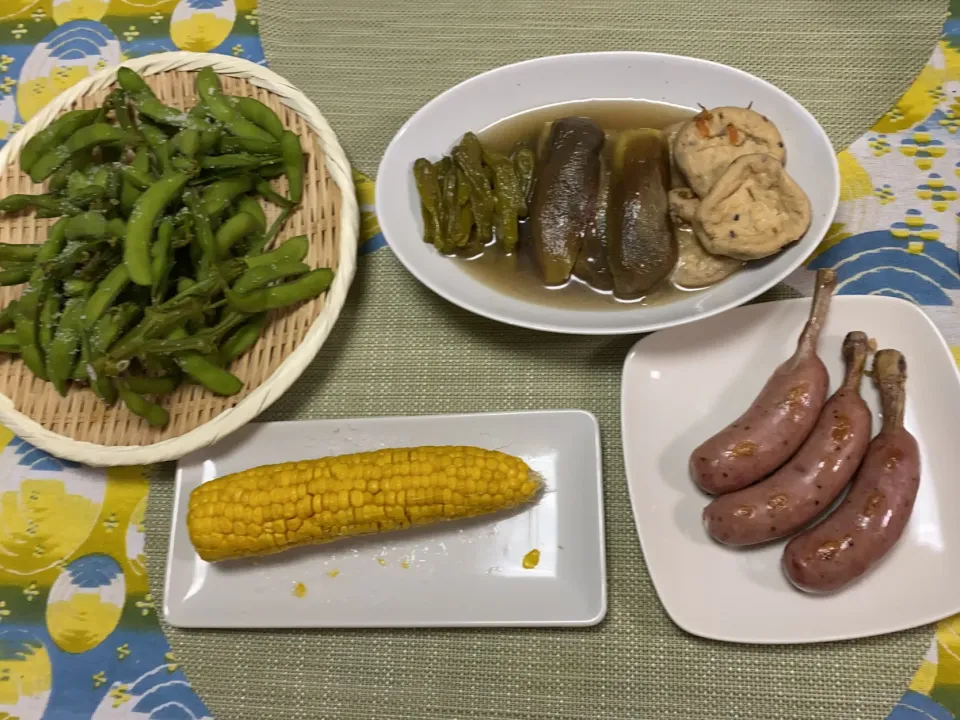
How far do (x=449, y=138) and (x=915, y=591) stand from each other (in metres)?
1.61

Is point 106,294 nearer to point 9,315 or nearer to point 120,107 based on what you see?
point 9,315

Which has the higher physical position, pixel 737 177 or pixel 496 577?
→ pixel 737 177

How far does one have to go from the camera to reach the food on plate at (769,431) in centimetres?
138

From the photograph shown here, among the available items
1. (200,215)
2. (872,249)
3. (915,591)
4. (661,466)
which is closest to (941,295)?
(872,249)

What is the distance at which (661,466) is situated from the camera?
1.50 meters

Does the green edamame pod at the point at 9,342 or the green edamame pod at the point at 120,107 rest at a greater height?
the green edamame pod at the point at 120,107

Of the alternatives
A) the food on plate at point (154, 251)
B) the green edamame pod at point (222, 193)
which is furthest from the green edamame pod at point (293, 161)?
the green edamame pod at point (222, 193)

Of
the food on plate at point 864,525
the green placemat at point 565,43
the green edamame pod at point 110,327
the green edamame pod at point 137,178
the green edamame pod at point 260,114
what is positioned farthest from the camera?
the green placemat at point 565,43

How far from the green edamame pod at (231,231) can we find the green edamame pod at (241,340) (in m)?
0.19

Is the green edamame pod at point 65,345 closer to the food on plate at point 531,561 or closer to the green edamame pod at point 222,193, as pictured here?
the green edamame pod at point 222,193

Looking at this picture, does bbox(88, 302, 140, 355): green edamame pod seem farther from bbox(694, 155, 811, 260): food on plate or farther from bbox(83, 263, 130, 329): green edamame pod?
bbox(694, 155, 811, 260): food on plate

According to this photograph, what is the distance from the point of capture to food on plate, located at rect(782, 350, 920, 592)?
4.17 ft

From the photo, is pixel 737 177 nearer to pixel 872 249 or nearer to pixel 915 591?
pixel 872 249

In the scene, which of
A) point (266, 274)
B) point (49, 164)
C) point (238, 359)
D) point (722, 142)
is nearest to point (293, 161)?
point (266, 274)
